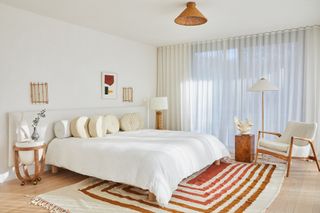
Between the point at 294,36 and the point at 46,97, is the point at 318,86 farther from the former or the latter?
the point at 46,97

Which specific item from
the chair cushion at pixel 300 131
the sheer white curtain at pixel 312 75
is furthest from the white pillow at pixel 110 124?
the sheer white curtain at pixel 312 75

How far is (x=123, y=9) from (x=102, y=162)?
7.23ft

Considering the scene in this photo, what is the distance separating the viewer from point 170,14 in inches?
150

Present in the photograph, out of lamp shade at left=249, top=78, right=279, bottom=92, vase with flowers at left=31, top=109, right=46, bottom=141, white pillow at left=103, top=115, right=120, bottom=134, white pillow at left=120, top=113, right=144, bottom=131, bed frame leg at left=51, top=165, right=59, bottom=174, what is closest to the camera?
vase with flowers at left=31, top=109, right=46, bottom=141

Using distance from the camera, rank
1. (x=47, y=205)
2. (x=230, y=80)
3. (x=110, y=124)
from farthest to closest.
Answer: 1. (x=230, y=80)
2. (x=110, y=124)
3. (x=47, y=205)

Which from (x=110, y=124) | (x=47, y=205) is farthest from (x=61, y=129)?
(x=47, y=205)

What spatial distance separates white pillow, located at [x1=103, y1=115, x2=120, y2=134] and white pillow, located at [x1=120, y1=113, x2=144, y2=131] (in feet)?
0.54

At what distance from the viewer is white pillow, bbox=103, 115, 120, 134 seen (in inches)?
168

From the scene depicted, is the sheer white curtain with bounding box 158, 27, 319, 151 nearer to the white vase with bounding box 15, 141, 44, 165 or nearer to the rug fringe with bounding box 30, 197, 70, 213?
the white vase with bounding box 15, 141, 44, 165

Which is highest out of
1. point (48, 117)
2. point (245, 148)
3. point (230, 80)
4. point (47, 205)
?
point (230, 80)

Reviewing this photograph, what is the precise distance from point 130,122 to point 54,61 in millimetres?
1745

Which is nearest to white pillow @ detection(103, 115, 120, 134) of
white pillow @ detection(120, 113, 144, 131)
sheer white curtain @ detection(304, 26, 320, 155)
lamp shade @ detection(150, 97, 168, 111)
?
white pillow @ detection(120, 113, 144, 131)

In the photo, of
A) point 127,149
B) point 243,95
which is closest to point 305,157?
point 243,95

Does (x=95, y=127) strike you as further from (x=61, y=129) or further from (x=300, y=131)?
(x=300, y=131)
